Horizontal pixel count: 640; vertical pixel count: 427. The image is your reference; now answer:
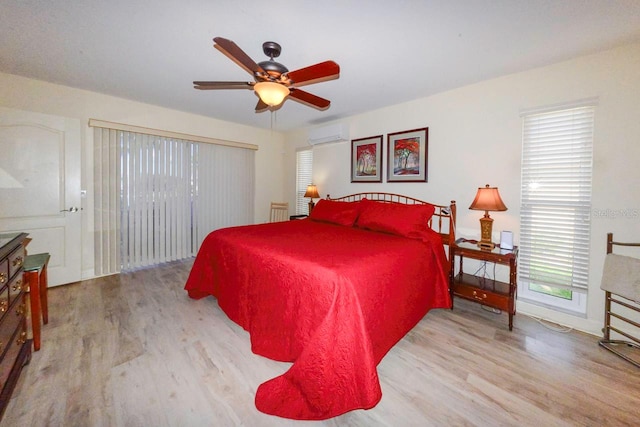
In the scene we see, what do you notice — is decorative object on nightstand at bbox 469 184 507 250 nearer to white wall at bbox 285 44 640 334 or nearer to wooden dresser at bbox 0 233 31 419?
white wall at bbox 285 44 640 334

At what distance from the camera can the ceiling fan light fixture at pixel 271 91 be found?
185 cm

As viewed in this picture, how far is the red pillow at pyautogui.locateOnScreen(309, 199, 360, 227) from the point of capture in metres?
3.23

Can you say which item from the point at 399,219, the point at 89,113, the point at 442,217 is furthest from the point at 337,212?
the point at 89,113

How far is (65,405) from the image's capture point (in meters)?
1.38

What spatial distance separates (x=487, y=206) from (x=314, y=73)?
1.97 meters

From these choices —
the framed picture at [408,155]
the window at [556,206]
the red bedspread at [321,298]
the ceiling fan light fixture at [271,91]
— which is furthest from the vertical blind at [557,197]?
the ceiling fan light fixture at [271,91]

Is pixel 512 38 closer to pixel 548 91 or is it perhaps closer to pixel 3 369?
pixel 548 91

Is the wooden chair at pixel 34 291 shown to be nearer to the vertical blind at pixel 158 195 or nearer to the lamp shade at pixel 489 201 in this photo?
the vertical blind at pixel 158 195

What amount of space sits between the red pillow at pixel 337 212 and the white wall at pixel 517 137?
66cm

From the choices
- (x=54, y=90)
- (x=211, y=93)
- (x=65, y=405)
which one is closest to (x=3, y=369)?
(x=65, y=405)

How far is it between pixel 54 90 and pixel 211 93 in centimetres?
180

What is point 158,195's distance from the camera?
12.5 ft

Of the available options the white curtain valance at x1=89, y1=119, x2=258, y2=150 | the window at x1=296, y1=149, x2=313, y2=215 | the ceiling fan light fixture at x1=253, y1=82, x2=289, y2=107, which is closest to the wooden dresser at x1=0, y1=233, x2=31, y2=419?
the ceiling fan light fixture at x1=253, y1=82, x2=289, y2=107

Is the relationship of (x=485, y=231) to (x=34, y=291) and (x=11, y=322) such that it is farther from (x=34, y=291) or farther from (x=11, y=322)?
(x=34, y=291)
